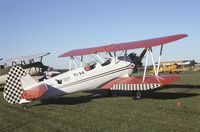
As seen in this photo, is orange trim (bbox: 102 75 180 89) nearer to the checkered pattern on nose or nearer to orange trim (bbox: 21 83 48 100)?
orange trim (bbox: 21 83 48 100)

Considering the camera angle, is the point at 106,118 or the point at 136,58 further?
the point at 136,58

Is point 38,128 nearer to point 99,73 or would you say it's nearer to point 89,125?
point 89,125

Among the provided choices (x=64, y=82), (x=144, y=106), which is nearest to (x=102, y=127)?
(x=144, y=106)

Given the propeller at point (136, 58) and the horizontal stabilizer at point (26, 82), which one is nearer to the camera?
the horizontal stabilizer at point (26, 82)

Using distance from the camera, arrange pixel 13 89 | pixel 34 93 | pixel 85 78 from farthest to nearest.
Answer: pixel 85 78
pixel 13 89
pixel 34 93

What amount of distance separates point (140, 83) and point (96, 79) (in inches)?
77.9

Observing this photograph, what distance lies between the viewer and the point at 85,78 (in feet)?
45.3

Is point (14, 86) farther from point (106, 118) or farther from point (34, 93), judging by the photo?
point (106, 118)

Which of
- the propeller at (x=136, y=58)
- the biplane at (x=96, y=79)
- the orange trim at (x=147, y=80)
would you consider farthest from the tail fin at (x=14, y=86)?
the propeller at (x=136, y=58)

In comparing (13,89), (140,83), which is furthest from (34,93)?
(140,83)

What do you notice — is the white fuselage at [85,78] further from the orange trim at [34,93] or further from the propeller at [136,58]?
the orange trim at [34,93]

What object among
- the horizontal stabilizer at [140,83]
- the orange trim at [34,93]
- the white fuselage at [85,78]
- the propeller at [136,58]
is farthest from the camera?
the propeller at [136,58]

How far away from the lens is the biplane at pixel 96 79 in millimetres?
11672

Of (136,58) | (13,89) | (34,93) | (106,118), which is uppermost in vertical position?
(136,58)
